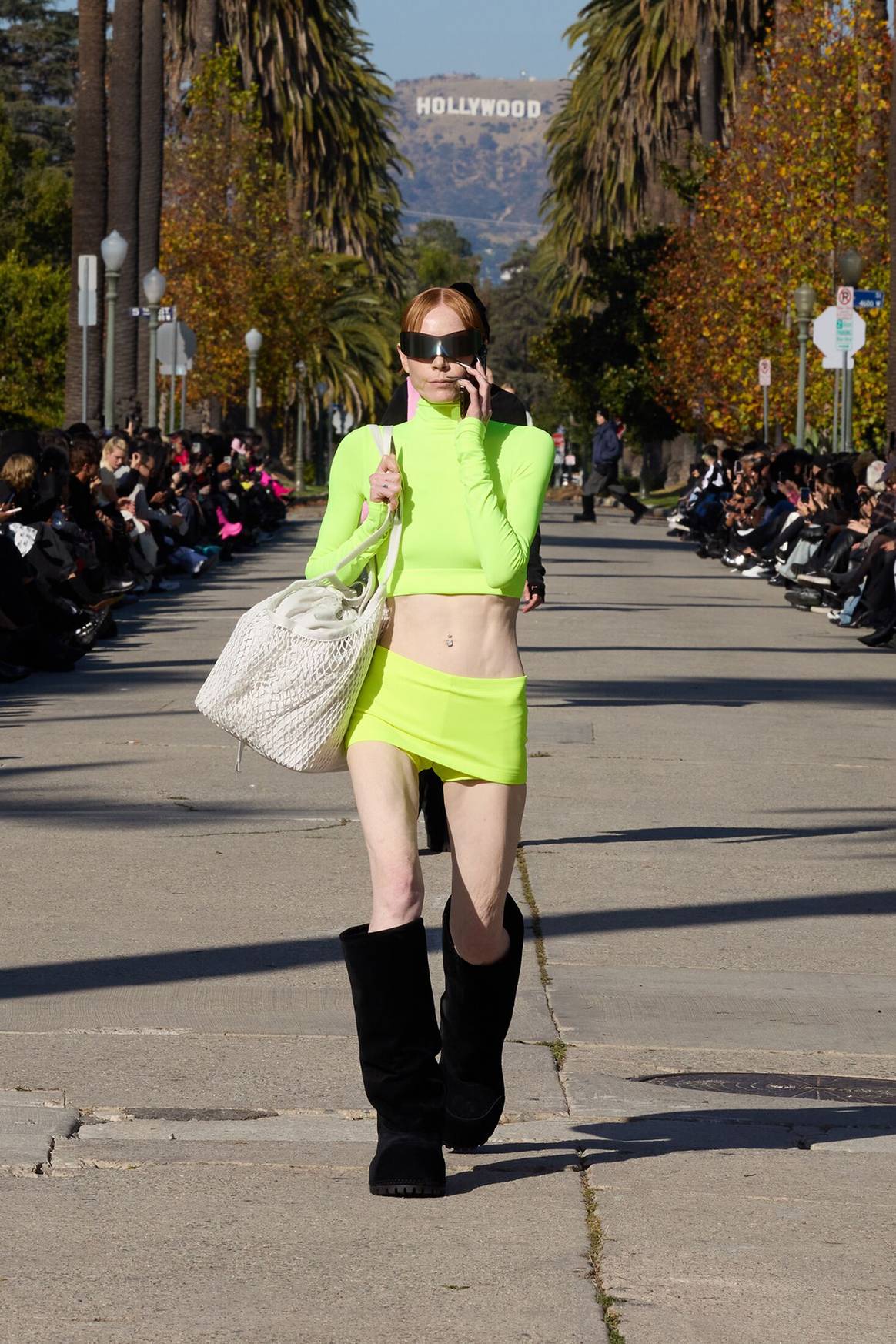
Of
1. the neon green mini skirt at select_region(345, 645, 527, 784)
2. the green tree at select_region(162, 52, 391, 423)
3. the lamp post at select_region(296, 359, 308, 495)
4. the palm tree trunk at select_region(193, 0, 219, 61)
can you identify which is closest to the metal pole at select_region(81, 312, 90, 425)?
the green tree at select_region(162, 52, 391, 423)

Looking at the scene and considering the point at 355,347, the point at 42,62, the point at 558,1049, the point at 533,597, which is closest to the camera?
the point at 558,1049

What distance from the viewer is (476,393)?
17.6 feet

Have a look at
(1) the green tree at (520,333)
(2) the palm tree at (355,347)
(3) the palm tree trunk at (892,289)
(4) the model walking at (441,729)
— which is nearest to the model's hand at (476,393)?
(4) the model walking at (441,729)

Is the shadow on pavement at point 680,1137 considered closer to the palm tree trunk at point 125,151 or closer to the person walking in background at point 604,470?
the palm tree trunk at point 125,151

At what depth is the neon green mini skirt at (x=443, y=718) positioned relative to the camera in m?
5.23

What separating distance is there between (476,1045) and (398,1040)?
26cm

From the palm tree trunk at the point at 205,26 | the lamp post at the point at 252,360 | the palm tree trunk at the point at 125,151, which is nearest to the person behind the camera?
the palm tree trunk at the point at 125,151

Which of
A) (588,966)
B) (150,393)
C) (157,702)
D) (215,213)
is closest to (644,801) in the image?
(588,966)

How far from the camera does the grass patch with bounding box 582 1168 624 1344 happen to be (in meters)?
4.27

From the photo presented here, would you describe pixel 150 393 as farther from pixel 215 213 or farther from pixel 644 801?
pixel 644 801

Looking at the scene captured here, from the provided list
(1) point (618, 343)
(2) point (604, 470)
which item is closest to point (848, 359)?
(2) point (604, 470)

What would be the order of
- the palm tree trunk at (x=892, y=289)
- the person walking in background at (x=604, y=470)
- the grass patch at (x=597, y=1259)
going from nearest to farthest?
the grass patch at (x=597, y=1259), the palm tree trunk at (x=892, y=289), the person walking in background at (x=604, y=470)

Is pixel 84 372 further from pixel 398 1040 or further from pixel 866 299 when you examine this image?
pixel 398 1040

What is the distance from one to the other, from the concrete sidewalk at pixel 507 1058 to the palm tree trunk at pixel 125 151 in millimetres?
28211
